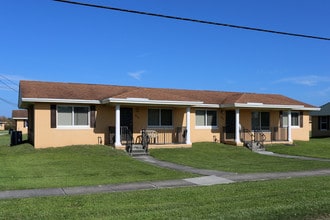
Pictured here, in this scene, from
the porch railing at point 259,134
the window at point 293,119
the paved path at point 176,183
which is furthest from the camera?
the window at point 293,119

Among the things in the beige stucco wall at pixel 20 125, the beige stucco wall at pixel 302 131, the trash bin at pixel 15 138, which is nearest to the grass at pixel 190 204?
the trash bin at pixel 15 138

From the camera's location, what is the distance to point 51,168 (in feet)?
53.1

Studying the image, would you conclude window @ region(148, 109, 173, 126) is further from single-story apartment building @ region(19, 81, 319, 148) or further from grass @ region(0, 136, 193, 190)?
grass @ region(0, 136, 193, 190)

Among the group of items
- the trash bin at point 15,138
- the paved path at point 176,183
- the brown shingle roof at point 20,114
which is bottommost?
the paved path at point 176,183

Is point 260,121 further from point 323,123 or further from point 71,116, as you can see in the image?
point 323,123

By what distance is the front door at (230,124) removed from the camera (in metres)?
28.9

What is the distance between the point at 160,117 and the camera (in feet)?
85.4

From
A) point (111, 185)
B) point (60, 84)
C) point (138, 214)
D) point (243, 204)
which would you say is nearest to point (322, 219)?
point (243, 204)

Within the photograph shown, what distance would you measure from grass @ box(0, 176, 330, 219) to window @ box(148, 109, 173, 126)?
47.5 ft

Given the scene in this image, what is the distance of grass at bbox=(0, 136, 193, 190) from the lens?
13007 mm

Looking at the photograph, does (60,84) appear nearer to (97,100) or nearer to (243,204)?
(97,100)

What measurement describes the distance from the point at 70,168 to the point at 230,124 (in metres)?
15.2

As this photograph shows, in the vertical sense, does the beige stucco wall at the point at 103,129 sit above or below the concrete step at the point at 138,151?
above

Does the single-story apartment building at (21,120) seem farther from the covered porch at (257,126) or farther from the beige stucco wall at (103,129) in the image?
the covered porch at (257,126)
